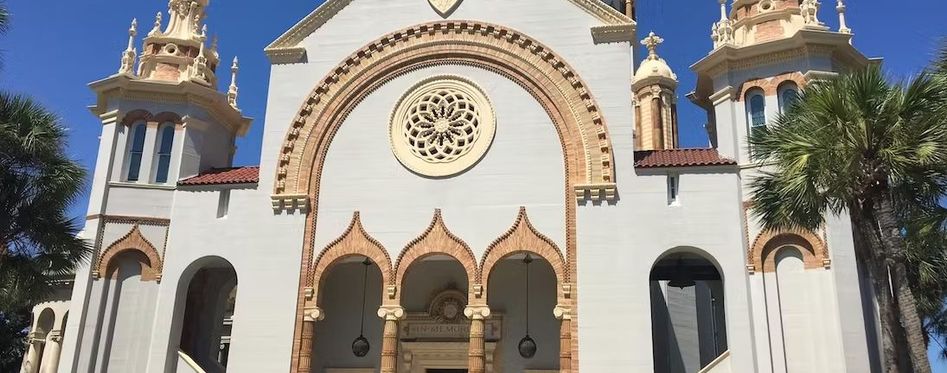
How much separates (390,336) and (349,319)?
3379 millimetres

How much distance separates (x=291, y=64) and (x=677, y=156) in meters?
11.4

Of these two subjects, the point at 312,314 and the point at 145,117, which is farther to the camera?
the point at 145,117

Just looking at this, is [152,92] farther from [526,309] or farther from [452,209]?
[526,309]

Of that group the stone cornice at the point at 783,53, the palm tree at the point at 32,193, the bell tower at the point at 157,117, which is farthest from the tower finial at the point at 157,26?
the stone cornice at the point at 783,53

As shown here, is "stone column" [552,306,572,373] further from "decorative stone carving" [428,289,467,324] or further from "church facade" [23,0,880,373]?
"decorative stone carving" [428,289,467,324]

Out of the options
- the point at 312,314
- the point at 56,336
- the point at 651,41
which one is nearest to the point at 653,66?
the point at 651,41

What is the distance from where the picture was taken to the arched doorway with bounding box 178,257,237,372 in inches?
912

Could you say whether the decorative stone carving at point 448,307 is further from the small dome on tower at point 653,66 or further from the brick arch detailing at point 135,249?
the small dome on tower at point 653,66

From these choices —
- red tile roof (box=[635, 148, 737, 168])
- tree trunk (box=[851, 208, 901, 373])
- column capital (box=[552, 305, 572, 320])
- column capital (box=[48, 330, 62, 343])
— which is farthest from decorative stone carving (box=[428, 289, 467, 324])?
column capital (box=[48, 330, 62, 343])

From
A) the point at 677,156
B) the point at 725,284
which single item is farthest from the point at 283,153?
the point at 725,284

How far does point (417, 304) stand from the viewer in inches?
924

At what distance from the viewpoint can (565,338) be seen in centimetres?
1933

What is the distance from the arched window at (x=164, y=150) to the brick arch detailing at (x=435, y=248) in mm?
7782

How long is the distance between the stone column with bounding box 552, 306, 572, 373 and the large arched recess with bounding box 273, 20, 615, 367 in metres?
1.69
